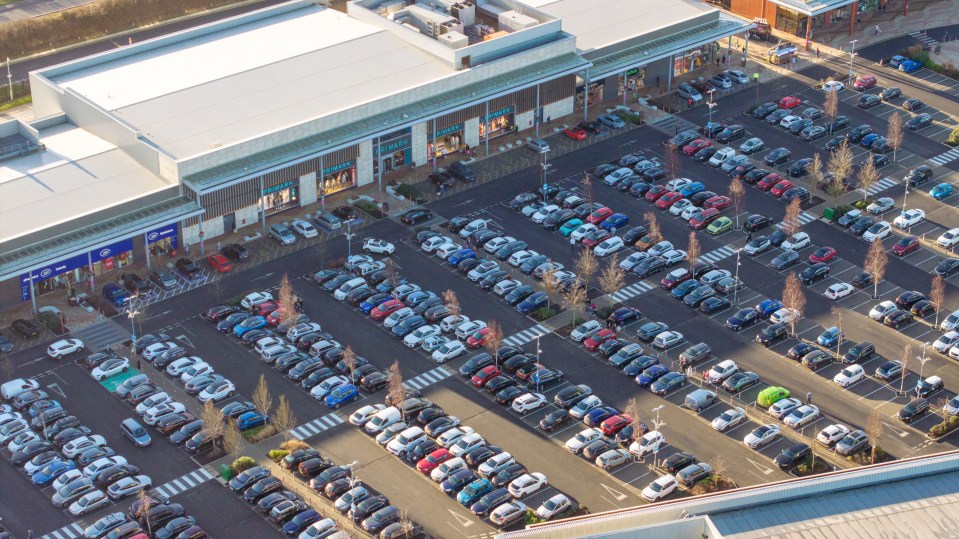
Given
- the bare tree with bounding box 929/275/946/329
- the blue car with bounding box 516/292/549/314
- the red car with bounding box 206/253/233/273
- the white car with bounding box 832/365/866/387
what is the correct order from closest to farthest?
the white car with bounding box 832/365/866/387, the bare tree with bounding box 929/275/946/329, the blue car with bounding box 516/292/549/314, the red car with bounding box 206/253/233/273

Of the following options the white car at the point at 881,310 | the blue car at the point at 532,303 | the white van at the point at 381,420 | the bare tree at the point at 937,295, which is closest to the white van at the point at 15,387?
the white van at the point at 381,420

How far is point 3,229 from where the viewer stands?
620 feet

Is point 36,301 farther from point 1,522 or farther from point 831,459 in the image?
point 831,459

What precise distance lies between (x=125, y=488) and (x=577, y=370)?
2017 inches

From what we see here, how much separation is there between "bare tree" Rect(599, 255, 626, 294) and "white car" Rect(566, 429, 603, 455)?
26918 millimetres

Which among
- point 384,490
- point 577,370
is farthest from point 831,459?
point 384,490

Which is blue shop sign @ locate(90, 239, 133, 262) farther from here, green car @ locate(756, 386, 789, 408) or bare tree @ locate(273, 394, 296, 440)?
green car @ locate(756, 386, 789, 408)

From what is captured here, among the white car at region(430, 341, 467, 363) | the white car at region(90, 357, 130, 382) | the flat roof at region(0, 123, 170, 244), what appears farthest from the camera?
the flat roof at region(0, 123, 170, 244)

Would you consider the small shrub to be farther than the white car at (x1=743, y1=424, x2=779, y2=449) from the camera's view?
No

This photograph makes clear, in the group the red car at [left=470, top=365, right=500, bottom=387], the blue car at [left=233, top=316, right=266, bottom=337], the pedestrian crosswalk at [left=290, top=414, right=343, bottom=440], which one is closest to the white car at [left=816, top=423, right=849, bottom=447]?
the red car at [left=470, top=365, right=500, bottom=387]

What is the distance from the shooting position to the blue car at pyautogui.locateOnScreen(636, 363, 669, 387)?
585ft

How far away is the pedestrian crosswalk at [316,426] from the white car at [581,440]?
979 inches

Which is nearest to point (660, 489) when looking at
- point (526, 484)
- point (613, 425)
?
point (613, 425)

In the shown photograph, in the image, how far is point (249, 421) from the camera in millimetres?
171500
